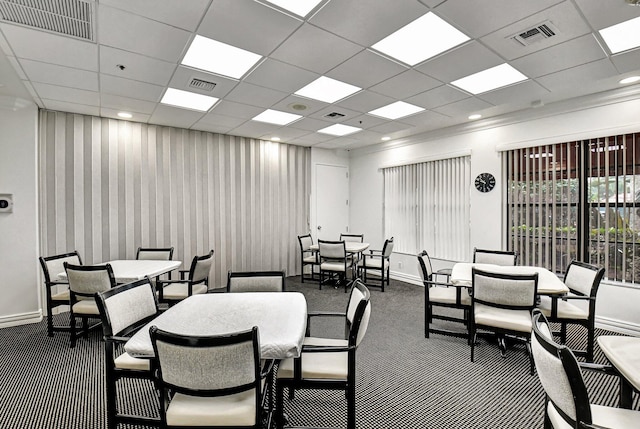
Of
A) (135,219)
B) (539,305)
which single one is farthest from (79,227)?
(539,305)

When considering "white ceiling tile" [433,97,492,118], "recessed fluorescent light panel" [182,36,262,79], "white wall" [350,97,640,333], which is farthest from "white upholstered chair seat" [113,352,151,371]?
"white wall" [350,97,640,333]

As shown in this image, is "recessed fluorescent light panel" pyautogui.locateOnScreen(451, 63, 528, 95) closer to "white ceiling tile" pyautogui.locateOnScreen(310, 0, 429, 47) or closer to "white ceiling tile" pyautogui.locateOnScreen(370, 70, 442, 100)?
"white ceiling tile" pyautogui.locateOnScreen(370, 70, 442, 100)

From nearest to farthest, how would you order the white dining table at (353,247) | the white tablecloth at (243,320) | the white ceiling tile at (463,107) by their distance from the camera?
1. the white tablecloth at (243,320)
2. the white ceiling tile at (463,107)
3. the white dining table at (353,247)

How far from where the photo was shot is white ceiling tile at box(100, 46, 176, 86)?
2.73 metres

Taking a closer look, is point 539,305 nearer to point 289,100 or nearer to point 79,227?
point 289,100

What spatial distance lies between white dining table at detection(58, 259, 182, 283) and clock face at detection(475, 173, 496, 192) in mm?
4661

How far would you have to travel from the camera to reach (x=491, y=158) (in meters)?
4.93

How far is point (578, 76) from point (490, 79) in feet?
2.83

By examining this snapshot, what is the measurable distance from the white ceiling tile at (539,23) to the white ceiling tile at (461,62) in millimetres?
90

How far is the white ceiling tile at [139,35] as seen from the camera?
2.22 m

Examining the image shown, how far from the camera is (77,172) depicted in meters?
4.47

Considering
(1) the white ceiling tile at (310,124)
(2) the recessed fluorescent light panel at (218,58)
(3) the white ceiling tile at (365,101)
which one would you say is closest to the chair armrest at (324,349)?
(2) the recessed fluorescent light panel at (218,58)

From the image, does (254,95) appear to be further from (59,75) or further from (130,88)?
(59,75)

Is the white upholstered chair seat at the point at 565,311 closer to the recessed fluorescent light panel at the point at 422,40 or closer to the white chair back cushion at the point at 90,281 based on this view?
the recessed fluorescent light panel at the point at 422,40
